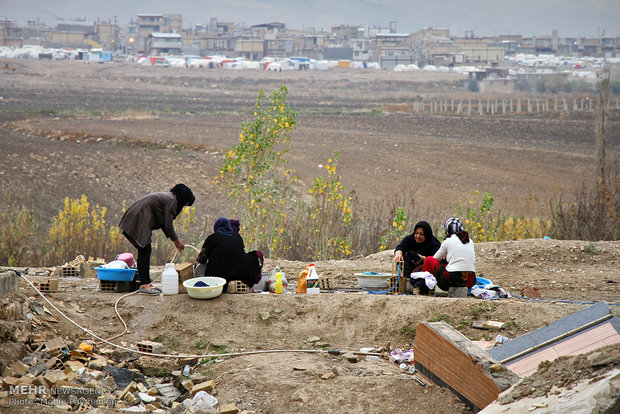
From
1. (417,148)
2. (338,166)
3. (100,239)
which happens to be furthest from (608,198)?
(417,148)

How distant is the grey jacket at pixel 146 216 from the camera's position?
7293 millimetres

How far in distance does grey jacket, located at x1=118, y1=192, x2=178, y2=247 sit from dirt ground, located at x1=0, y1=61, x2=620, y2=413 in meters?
0.67

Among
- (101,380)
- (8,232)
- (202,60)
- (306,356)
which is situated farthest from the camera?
(202,60)

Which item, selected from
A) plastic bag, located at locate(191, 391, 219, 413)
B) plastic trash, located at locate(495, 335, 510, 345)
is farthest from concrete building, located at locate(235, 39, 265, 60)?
plastic bag, located at locate(191, 391, 219, 413)

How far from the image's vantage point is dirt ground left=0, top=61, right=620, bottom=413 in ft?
19.3

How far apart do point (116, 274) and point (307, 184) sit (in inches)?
486

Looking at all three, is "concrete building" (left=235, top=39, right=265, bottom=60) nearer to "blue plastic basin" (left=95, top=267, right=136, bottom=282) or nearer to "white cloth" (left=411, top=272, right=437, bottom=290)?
"blue plastic basin" (left=95, top=267, right=136, bottom=282)

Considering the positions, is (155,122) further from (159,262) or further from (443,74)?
(443,74)

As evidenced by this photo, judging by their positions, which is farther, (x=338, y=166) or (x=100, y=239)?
(x=338, y=166)

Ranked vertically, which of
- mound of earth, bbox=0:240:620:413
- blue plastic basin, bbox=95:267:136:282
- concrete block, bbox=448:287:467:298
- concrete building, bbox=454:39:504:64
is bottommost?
mound of earth, bbox=0:240:620:413

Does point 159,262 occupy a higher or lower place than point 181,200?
lower

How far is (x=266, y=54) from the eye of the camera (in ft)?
394

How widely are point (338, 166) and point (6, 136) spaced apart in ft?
38.7

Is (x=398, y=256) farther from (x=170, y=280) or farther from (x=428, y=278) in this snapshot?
(x=170, y=280)
